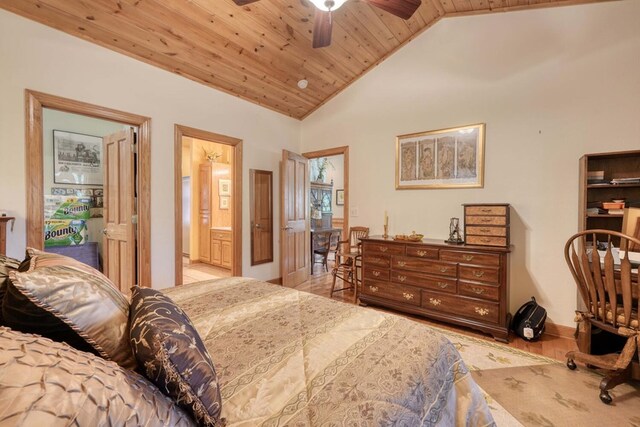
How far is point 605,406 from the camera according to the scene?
70.6 inches

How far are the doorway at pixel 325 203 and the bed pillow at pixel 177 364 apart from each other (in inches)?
139

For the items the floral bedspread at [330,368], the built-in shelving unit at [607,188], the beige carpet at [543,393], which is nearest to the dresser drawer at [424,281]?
the beige carpet at [543,393]

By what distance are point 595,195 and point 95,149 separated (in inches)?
239

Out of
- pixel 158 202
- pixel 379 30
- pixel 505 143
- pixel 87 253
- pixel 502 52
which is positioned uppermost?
pixel 379 30

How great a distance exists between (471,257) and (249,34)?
326 centimetres

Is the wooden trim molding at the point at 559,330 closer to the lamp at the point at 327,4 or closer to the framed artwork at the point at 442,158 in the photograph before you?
the framed artwork at the point at 442,158

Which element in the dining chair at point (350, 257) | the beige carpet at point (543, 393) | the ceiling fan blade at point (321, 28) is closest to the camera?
the beige carpet at point (543, 393)

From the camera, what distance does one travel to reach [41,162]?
2422 millimetres

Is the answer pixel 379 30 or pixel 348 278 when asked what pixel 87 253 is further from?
pixel 379 30

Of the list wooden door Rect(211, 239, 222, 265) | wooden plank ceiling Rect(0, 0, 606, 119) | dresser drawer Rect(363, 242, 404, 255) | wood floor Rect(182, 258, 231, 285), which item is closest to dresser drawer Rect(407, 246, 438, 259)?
dresser drawer Rect(363, 242, 404, 255)

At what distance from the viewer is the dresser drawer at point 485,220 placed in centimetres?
273

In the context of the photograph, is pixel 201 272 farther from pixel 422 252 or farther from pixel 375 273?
pixel 422 252

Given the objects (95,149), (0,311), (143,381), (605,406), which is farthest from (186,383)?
(95,149)

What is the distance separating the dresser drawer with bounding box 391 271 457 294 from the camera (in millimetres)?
2922
